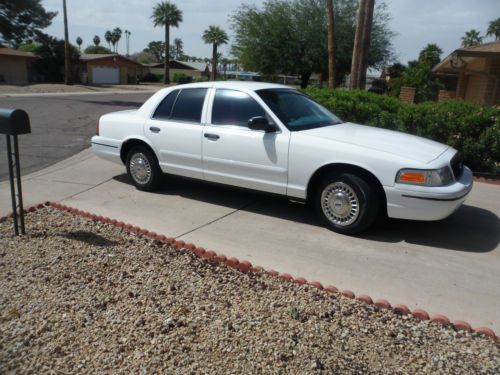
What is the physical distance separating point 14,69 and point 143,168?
47814mm

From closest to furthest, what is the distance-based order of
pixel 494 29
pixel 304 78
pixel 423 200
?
pixel 423 200 < pixel 304 78 < pixel 494 29

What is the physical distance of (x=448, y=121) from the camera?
847cm

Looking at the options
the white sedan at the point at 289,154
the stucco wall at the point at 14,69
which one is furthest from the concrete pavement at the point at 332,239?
the stucco wall at the point at 14,69

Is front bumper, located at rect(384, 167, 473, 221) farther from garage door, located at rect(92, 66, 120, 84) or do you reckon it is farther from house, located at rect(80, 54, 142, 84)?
garage door, located at rect(92, 66, 120, 84)

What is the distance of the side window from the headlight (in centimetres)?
179

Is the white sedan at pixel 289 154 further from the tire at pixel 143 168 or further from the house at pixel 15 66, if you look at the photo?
the house at pixel 15 66

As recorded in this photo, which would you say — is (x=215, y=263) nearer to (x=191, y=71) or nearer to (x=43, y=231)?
(x=43, y=231)

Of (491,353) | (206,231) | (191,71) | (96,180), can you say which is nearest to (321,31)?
(96,180)

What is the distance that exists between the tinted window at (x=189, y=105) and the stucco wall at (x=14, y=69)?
47.1m

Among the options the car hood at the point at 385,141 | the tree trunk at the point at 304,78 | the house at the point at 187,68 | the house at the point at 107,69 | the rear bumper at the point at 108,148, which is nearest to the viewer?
the car hood at the point at 385,141

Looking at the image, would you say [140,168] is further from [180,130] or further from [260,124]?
[260,124]

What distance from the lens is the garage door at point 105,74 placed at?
55656mm

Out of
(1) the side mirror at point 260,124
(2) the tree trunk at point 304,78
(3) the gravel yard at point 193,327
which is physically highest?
(2) the tree trunk at point 304,78

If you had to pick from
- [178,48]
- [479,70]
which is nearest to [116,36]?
[178,48]
